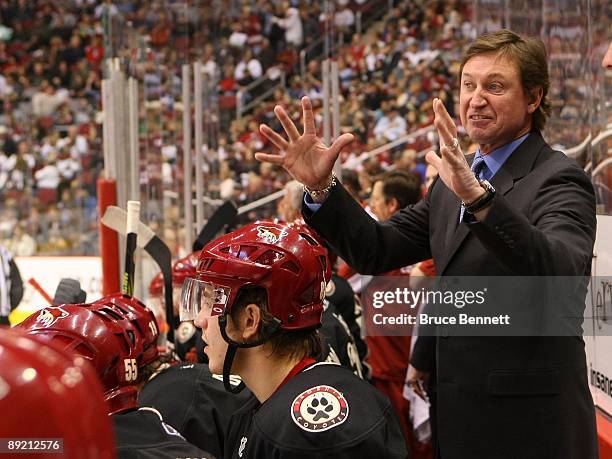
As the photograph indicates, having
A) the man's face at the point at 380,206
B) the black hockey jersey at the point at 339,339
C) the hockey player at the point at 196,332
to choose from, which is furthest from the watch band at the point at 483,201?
the man's face at the point at 380,206

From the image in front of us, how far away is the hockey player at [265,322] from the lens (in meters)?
1.86

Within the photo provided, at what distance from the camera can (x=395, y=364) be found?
187 inches

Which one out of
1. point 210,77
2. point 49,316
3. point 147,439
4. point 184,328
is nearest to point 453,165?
point 147,439

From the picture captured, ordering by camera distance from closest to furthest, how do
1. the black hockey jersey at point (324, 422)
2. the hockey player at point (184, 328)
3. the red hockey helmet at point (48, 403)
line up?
1. the red hockey helmet at point (48, 403)
2. the black hockey jersey at point (324, 422)
3. the hockey player at point (184, 328)

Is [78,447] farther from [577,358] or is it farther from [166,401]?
[166,401]

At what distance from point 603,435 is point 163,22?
3387mm

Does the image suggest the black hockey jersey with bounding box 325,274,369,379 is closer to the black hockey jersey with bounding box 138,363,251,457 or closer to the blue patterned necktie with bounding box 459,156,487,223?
the black hockey jersey with bounding box 138,363,251,457

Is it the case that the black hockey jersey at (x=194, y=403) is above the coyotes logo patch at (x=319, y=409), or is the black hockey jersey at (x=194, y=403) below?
below

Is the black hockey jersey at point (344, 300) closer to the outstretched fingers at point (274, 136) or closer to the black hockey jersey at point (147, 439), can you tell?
the outstretched fingers at point (274, 136)

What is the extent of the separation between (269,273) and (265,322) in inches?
4.2

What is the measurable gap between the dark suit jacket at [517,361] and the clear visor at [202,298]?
38 cm

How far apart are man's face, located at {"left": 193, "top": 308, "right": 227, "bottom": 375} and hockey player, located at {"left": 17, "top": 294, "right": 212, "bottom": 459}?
0.53 feet

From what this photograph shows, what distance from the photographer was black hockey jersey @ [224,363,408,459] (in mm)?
1757

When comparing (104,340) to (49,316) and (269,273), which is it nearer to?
(49,316)
